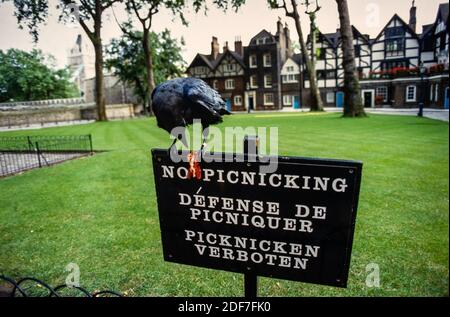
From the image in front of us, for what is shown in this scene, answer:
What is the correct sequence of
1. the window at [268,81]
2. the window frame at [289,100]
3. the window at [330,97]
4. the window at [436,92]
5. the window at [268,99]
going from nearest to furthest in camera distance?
the window at [436,92] → the window at [330,97] → the window frame at [289,100] → the window at [268,81] → the window at [268,99]

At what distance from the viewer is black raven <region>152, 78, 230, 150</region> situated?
6.48ft

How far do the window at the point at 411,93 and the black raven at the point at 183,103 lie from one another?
4077cm

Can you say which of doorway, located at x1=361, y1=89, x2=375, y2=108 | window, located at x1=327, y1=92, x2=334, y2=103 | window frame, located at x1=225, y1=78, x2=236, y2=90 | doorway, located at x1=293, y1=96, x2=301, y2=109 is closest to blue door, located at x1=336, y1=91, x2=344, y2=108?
window, located at x1=327, y1=92, x2=334, y2=103

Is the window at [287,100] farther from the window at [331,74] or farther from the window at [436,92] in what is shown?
the window at [436,92]

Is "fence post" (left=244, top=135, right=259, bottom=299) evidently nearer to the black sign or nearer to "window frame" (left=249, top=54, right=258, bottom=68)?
the black sign

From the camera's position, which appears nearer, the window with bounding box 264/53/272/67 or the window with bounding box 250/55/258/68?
the window with bounding box 264/53/272/67

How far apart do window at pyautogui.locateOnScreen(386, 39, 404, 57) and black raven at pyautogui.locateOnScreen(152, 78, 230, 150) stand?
43.7m

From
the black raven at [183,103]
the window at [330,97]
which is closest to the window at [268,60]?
the window at [330,97]

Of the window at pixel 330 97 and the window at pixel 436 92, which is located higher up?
the window at pixel 330 97

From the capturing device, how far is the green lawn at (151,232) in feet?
11.3

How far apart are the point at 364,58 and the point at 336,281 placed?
45.8 meters

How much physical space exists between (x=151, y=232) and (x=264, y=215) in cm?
345

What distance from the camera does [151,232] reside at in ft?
16.2

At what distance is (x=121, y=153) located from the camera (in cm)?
1134
